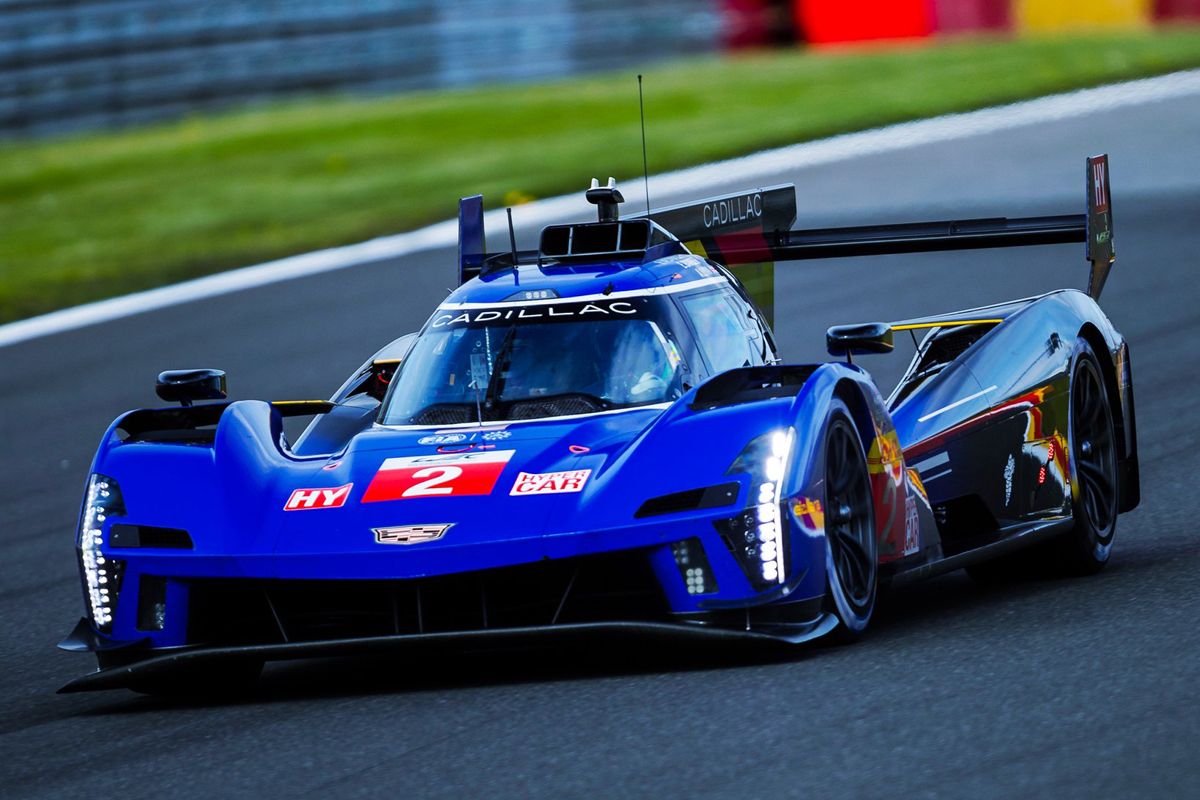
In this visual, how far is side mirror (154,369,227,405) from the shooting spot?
306 inches

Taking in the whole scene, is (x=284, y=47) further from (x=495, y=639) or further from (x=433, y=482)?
(x=495, y=639)

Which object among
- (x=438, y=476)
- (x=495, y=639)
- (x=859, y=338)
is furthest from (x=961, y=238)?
(x=495, y=639)

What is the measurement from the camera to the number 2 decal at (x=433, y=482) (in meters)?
6.47

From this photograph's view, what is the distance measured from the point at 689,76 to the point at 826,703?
22819 millimetres

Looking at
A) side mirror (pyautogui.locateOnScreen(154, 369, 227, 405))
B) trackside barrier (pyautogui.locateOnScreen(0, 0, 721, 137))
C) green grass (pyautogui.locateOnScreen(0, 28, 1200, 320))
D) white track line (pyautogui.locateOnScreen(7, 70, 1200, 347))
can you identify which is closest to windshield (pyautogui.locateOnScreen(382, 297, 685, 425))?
side mirror (pyautogui.locateOnScreen(154, 369, 227, 405))

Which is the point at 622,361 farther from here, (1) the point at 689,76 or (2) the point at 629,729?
(1) the point at 689,76

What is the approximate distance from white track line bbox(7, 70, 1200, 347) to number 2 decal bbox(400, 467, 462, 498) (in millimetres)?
10984

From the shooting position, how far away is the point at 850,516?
22.2ft

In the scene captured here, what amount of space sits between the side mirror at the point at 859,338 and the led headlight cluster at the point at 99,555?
7.59 ft

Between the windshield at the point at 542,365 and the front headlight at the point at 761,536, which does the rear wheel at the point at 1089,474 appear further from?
the front headlight at the point at 761,536

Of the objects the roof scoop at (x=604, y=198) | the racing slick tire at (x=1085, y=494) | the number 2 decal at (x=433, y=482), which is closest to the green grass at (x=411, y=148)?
the roof scoop at (x=604, y=198)

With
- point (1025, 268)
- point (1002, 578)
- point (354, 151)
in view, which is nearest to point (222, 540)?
point (1002, 578)

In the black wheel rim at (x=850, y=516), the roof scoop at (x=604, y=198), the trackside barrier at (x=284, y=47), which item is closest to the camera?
the black wheel rim at (x=850, y=516)

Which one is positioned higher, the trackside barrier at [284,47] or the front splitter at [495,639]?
the trackside barrier at [284,47]
